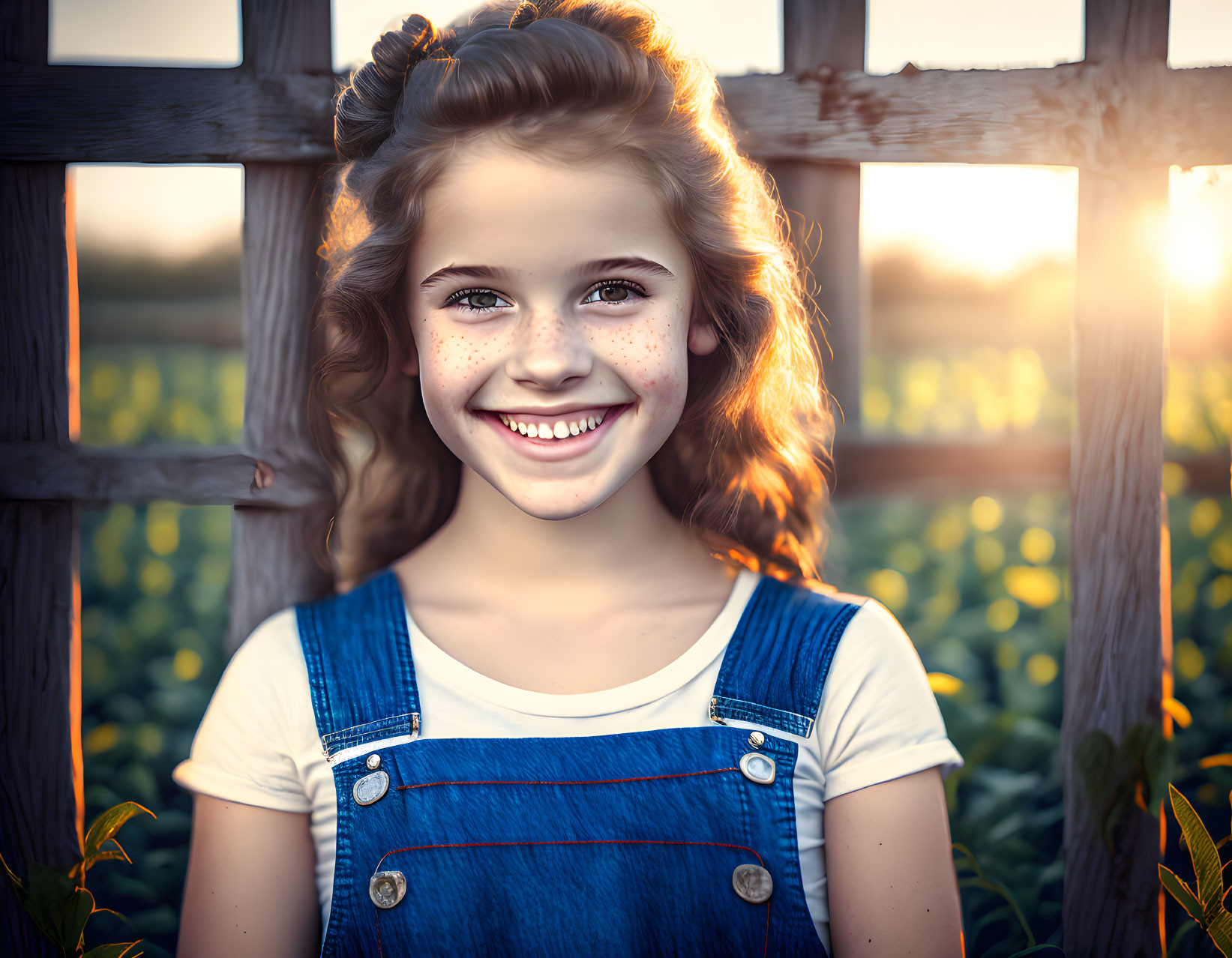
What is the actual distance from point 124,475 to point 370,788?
2.43 ft

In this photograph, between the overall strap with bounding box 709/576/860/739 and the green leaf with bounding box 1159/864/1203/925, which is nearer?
the overall strap with bounding box 709/576/860/739

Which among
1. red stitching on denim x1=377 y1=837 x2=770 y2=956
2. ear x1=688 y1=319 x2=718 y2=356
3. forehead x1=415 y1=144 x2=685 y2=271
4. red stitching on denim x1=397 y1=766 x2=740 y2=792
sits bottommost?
red stitching on denim x1=377 y1=837 x2=770 y2=956

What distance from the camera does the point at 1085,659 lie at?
5.61 ft

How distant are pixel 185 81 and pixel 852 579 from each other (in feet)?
9.04

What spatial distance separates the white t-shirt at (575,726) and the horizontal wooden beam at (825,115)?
0.89 meters

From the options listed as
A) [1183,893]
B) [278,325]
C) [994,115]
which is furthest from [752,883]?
[994,115]

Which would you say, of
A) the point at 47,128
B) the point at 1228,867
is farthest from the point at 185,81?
the point at 1228,867

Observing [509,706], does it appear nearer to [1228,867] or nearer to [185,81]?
[185,81]

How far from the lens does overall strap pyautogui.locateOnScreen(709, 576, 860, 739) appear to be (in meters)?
1.31

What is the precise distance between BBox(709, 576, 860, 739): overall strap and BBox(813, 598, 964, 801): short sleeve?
0.06 feet

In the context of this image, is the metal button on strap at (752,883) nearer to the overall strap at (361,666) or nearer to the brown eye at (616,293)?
the overall strap at (361,666)

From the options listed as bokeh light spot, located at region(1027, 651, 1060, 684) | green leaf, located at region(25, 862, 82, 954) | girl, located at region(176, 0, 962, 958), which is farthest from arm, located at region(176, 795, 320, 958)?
bokeh light spot, located at region(1027, 651, 1060, 684)

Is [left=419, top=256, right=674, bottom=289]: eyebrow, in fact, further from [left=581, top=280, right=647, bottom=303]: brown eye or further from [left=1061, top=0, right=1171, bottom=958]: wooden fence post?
[left=1061, top=0, right=1171, bottom=958]: wooden fence post

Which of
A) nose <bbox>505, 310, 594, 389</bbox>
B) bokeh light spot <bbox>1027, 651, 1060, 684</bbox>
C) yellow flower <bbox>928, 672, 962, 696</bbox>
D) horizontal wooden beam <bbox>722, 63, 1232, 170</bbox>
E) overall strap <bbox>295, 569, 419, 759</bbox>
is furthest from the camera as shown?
bokeh light spot <bbox>1027, 651, 1060, 684</bbox>
